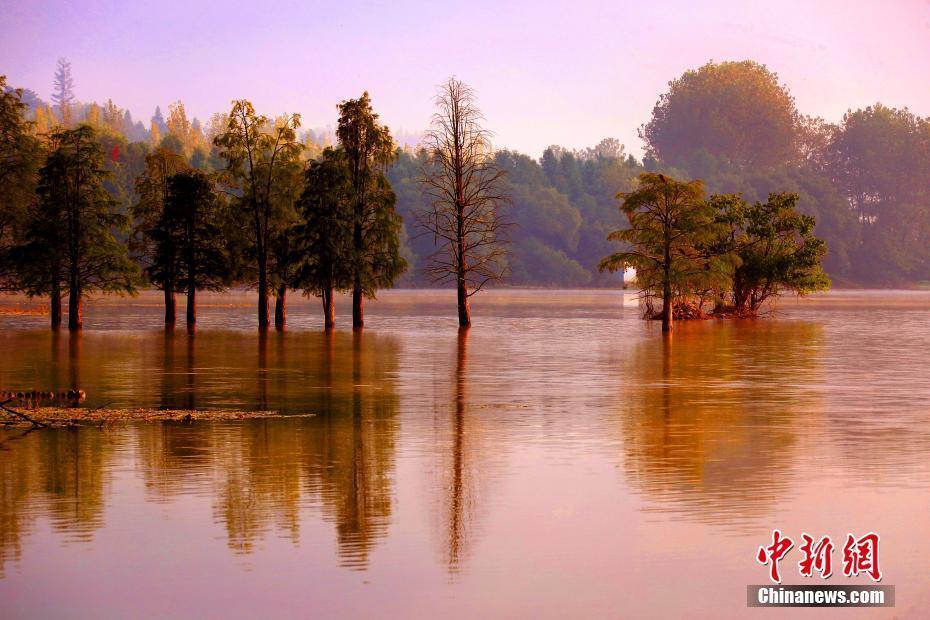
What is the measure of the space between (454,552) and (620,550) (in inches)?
60.3

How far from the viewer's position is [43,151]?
217ft

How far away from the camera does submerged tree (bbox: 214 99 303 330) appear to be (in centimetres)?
6388

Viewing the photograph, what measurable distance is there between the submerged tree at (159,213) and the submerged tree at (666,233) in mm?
21590

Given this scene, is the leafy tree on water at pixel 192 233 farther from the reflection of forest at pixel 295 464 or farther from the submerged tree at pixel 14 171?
the reflection of forest at pixel 295 464

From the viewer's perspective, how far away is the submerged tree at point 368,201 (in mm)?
63500

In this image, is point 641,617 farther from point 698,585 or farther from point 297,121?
point 297,121

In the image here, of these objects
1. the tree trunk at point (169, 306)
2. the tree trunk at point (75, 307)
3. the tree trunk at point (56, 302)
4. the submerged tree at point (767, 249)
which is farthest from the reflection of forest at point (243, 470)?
the submerged tree at point (767, 249)

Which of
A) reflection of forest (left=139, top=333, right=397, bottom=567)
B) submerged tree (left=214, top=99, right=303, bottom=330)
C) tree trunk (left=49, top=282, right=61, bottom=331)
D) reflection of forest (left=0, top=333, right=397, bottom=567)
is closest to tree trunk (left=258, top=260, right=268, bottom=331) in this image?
submerged tree (left=214, top=99, right=303, bottom=330)

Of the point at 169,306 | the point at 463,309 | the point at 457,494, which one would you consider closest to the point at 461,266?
the point at 463,309

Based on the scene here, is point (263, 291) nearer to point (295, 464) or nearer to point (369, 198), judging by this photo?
point (369, 198)

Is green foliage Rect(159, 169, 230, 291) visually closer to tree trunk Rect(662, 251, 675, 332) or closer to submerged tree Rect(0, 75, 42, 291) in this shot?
submerged tree Rect(0, 75, 42, 291)

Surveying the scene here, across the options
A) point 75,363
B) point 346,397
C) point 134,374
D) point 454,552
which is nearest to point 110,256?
point 75,363

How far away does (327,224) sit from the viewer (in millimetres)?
61906

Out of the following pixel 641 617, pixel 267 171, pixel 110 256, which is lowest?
pixel 641 617
